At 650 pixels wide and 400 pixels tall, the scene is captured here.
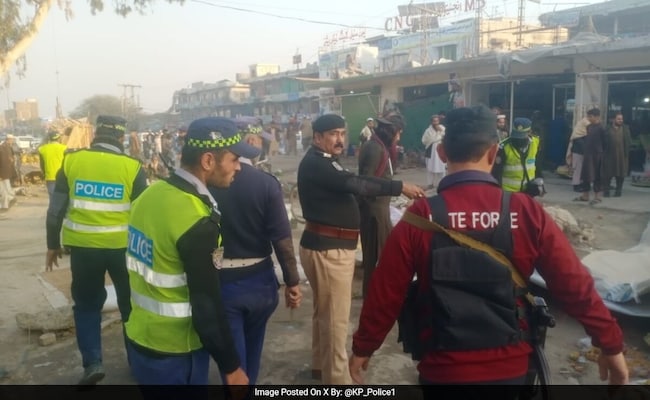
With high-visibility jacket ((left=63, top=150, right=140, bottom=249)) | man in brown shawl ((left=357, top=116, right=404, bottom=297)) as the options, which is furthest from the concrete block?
man in brown shawl ((left=357, top=116, right=404, bottom=297))

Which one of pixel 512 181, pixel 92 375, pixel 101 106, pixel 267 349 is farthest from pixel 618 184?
pixel 101 106

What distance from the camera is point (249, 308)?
3033mm

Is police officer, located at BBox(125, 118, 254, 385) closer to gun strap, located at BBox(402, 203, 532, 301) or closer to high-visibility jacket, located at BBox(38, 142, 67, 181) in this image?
gun strap, located at BBox(402, 203, 532, 301)

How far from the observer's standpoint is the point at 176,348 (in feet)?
7.36

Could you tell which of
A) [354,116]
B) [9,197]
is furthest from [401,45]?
[9,197]

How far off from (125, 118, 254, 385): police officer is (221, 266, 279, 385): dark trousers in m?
0.61

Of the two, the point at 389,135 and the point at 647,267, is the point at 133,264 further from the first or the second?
the point at 647,267

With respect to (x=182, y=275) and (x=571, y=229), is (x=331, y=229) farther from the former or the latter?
(x=571, y=229)

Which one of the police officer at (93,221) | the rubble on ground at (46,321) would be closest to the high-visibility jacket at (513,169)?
the police officer at (93,221)

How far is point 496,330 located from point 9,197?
48.3ft

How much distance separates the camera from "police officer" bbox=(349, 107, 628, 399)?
76.5 inches

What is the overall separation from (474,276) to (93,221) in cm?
285

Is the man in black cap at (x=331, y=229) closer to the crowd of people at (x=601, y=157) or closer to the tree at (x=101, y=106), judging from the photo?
the crowd of people at (x=601, y=157)

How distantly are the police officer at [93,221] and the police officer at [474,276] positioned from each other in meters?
2.38
